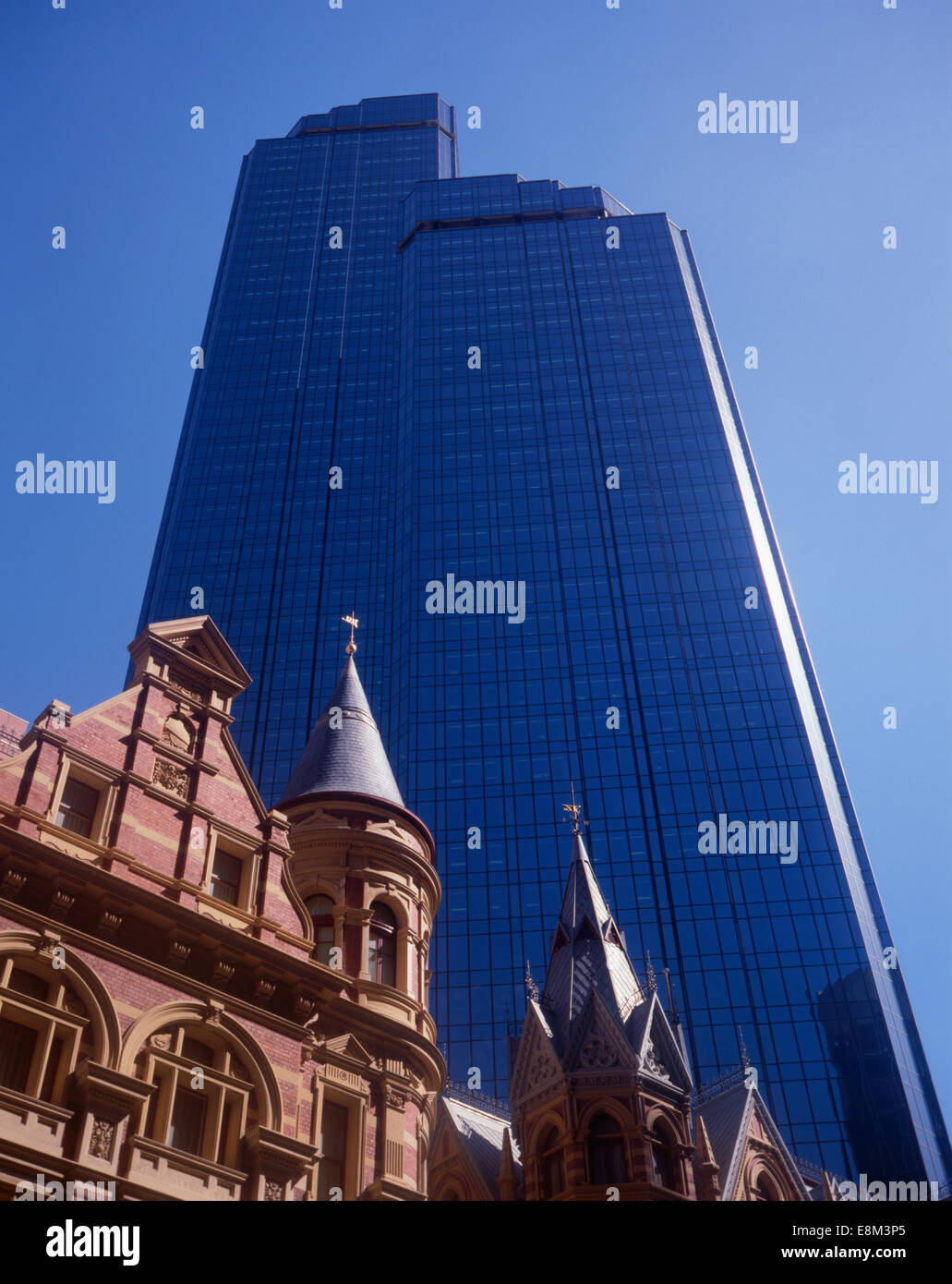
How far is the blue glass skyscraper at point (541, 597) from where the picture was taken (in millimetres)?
95875

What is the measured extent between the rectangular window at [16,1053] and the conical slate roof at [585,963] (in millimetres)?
26307

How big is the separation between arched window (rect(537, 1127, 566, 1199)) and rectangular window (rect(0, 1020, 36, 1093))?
24.5m

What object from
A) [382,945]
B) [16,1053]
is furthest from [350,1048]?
[16,1053]

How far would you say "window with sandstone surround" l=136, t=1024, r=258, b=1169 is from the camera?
23953 millimetres

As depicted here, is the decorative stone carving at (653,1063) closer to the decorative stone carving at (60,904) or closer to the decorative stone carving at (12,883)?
the decorative stone carving at (60,904)

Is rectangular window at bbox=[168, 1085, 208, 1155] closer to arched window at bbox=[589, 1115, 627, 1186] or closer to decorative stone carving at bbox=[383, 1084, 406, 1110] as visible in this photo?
decorative stone carving at bbox=[383, 1084, 406, 1110]

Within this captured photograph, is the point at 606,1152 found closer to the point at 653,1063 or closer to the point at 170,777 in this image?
the point at 653,1063

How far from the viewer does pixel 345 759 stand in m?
38.2

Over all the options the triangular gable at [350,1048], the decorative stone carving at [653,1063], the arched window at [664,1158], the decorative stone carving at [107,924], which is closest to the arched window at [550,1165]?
the arched window at [664,1158]

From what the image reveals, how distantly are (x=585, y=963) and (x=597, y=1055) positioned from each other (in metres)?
4.89

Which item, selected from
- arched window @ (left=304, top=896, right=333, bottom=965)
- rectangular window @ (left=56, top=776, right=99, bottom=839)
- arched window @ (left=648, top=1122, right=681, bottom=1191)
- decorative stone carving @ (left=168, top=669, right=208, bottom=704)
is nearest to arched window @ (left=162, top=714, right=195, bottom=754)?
decorative stone carving @ (left=168, top=669, right=208, bottom=704)

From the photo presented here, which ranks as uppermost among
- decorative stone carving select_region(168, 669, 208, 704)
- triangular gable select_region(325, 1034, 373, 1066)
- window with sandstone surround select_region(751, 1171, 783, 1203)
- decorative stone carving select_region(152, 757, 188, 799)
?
decorative stone carving select_region(168, 669, 208, 704)
